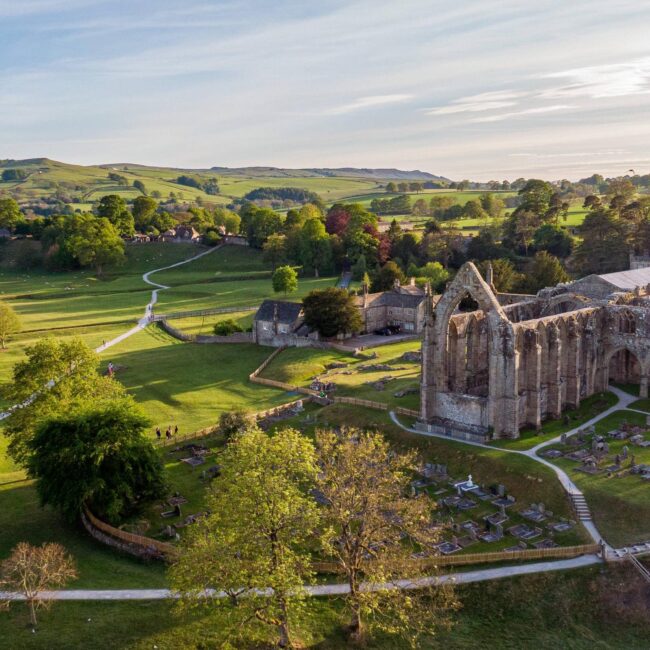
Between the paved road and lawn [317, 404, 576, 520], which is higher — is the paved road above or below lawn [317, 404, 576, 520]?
below

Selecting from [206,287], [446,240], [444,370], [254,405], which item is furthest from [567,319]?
[206,287]

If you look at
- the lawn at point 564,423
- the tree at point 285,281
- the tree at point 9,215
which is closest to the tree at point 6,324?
the tree at point 285,281

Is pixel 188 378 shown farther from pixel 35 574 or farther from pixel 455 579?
pixel 455 579

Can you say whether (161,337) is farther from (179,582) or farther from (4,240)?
(4,240)

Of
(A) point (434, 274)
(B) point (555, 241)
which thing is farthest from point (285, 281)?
(B) point (555, 241)

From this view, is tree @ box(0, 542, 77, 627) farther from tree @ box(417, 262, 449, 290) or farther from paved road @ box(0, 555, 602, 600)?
tree @ box(417, 262, 449, 290)

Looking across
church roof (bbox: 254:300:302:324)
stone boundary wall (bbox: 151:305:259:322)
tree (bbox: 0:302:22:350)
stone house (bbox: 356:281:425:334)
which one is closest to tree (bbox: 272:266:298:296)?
stone boundary wall (bbox: 151:305:259:322)

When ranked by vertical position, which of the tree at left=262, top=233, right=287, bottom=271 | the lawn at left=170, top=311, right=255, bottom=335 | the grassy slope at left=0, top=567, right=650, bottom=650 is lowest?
the grassy slope at left=0, top=567, right=650, bottom=650
